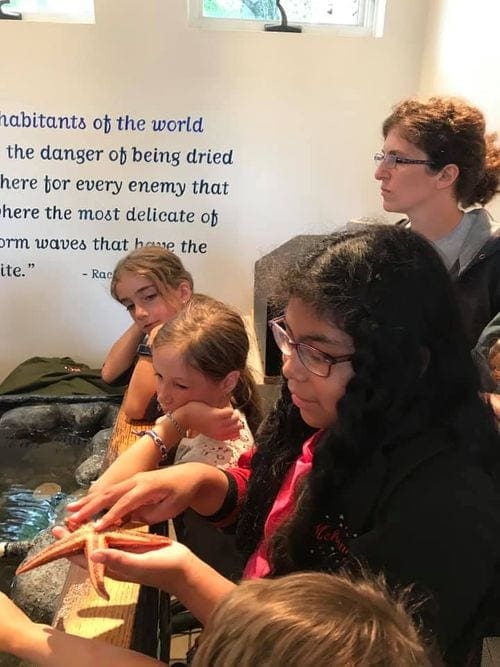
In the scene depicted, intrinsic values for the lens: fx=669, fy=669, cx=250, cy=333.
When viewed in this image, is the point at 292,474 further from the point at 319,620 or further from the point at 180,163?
the point at 180,163

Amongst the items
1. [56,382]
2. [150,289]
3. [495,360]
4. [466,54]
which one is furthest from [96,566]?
[466,54]

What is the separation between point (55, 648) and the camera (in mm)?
862

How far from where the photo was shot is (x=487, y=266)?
182 centimetres

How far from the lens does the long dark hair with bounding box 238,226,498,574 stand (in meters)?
0.90

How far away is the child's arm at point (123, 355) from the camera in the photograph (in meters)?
2.32

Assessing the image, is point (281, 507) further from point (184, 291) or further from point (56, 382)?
point (56, 382)

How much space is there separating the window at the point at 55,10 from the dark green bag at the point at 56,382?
151 cm

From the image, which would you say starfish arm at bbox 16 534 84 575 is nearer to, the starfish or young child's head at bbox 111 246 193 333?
the starfish

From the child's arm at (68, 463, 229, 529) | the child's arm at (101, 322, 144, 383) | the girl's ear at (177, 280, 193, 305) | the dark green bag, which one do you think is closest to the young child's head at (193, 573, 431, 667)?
the child's arm at (68, 463, 229, 529)

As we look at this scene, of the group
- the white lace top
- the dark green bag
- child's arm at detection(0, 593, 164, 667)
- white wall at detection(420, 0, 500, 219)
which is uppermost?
white wall at detection(420, 0, 500, 219)

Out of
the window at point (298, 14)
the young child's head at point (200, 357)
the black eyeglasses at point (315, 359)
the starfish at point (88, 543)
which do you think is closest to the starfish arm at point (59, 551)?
the starfish at point (88, 543)

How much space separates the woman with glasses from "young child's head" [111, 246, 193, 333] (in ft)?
2.36

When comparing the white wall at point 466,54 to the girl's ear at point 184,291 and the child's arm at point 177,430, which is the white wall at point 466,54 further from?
the child's arm at point 177,430

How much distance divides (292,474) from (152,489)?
0.24 meters
